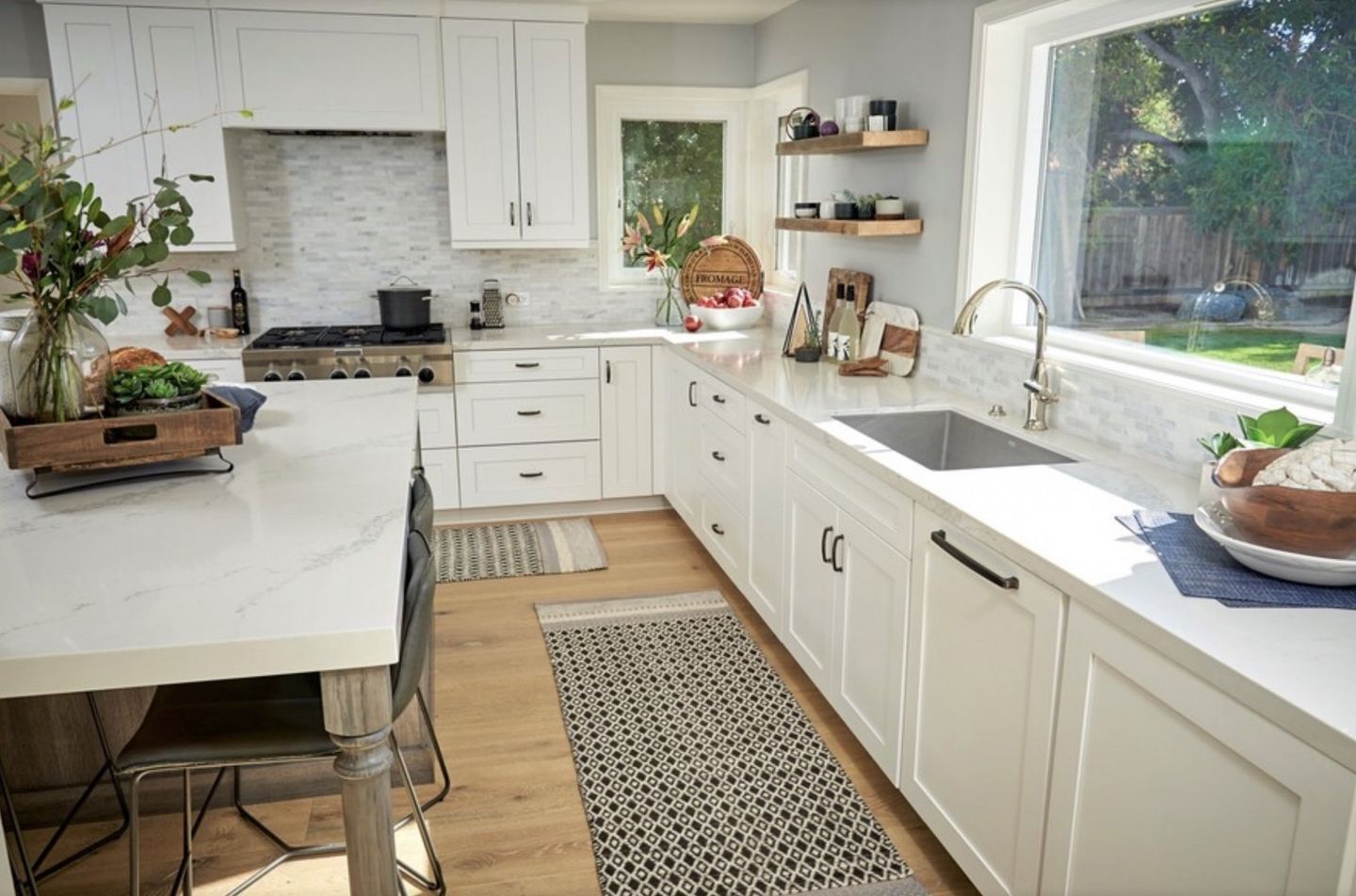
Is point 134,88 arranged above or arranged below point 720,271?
above

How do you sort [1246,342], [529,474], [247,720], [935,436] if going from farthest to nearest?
[529,474] < [935,436] < [1246,342] < [247,720]

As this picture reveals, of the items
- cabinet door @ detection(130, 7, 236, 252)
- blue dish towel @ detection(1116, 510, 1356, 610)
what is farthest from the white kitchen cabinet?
blue dish towel @ detection(1116, 510, 1356, 610)

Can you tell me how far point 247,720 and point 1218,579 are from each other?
5.31ft

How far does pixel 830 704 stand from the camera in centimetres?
283

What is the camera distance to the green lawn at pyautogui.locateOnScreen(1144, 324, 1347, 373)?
2.13m

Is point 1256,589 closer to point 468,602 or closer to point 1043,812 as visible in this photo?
point 1043,812

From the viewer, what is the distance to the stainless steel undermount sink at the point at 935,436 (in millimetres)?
2812

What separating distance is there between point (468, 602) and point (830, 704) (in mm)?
1567

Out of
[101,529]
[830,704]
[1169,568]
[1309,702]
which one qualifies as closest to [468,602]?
[830,704]

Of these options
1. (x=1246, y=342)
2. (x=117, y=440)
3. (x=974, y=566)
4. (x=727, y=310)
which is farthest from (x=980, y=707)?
(x=727, y=310)

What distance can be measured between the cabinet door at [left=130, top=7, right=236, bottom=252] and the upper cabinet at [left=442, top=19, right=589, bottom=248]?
974 millimetres

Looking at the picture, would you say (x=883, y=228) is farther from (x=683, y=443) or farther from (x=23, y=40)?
(x=23, y=40)

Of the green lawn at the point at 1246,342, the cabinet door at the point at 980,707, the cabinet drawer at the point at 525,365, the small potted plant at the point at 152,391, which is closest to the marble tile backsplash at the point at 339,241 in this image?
the cabinet drawer at the point at 525,365

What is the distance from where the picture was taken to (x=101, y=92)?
4184 millimetres
